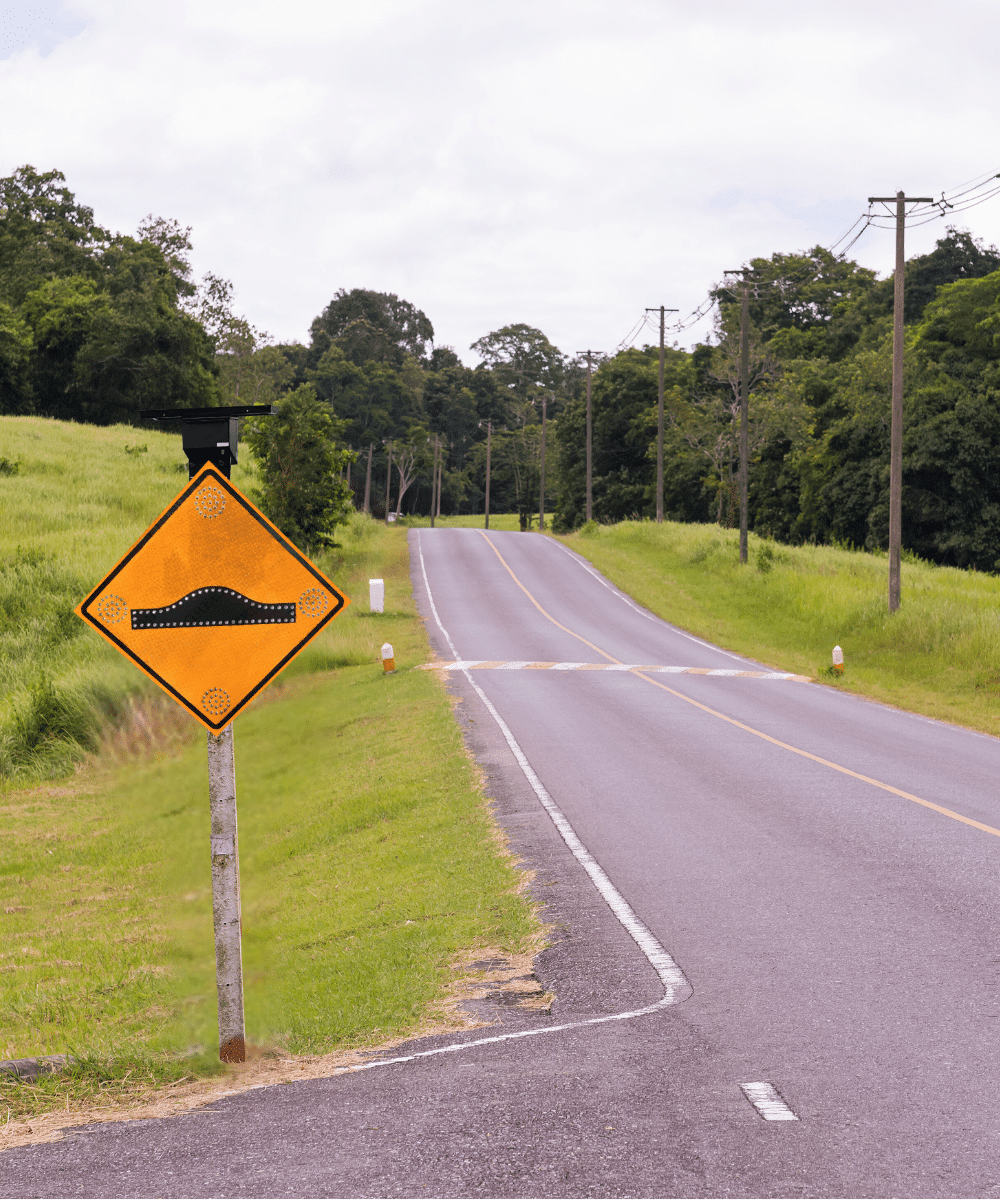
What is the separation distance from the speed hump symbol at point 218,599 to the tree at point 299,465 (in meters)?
26.5

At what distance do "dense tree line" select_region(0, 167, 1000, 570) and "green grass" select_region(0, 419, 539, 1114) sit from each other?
1720 centimetres

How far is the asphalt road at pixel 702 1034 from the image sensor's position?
366cm

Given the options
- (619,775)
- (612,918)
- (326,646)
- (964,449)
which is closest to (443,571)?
(326,646)

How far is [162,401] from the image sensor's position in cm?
6272

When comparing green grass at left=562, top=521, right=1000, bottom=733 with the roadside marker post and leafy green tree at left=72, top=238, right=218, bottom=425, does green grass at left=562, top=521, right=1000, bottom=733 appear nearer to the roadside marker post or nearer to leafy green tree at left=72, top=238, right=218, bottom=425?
the roadside marker post

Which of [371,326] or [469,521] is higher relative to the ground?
[371,326]

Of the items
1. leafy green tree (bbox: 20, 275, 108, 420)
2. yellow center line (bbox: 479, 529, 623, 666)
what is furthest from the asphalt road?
leafy green tree (bbox: 20, 275, 108, 420)

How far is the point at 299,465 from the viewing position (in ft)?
104

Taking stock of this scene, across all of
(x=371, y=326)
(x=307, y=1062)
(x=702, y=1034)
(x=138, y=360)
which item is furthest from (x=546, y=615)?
(x=371, y=326)

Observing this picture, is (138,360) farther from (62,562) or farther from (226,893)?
(226,893)

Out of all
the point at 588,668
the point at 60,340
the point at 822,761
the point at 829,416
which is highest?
the point at 60,340

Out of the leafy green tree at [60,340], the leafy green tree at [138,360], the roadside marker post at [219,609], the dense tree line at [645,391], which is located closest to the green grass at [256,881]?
the roadside marker post at [219,609]

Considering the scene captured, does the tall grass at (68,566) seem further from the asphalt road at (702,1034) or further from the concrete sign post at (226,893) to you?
the concrete sign post at (226,893)

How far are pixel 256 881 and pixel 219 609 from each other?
5.55m
